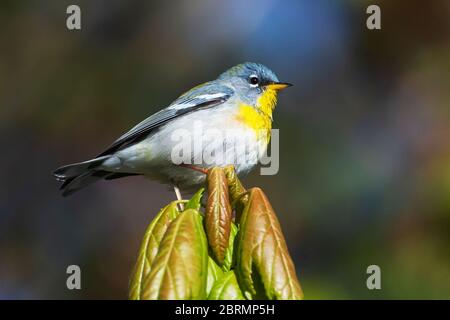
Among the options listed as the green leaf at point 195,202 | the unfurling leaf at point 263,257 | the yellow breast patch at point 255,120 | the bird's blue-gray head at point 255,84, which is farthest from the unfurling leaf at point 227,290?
the bird's blue-gray head at point 255,84

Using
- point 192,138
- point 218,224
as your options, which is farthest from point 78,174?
point 218,224

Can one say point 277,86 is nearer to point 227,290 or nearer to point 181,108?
point 181,108

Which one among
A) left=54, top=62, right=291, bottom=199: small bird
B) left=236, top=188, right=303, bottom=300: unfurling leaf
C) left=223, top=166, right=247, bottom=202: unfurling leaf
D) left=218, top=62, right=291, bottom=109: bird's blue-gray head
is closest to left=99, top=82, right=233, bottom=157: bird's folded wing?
left=54, top=62, right=291, bottom=199: small bird

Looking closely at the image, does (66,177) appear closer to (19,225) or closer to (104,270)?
(104,270)

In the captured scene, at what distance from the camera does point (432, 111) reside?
4844 millimetres

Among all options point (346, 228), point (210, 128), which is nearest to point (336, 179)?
point (346, 228)

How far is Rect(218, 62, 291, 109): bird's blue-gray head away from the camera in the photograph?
14.4 ft

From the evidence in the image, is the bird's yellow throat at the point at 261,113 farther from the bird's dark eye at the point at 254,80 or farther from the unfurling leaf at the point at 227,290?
the unfurling leaf at the point at 227,290

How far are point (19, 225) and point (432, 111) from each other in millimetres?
3756

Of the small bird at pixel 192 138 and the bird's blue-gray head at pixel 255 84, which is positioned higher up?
the bird's blue-gray head at pixel 255 84

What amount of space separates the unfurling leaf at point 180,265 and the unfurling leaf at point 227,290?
0.10 m

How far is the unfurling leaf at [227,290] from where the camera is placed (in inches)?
77.5

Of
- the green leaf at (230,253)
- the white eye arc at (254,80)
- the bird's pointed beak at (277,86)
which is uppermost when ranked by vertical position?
the white eye arc at (254,80)

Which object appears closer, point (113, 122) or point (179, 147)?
point (179, 147)
